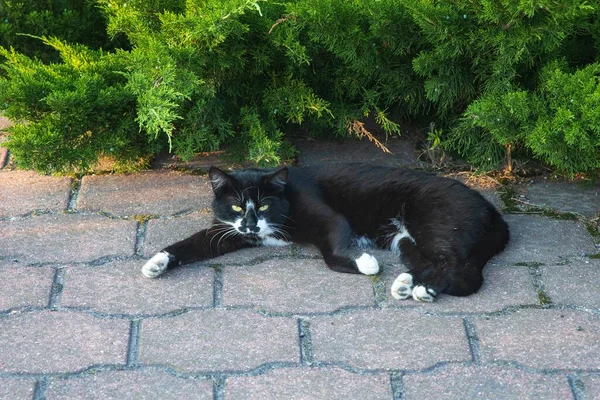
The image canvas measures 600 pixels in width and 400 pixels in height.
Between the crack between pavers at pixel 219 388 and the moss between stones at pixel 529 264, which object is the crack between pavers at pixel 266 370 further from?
the moss between stones at pixel 529 264

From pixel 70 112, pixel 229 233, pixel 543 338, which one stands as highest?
pixel 543 338

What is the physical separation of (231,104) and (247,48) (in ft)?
1.10

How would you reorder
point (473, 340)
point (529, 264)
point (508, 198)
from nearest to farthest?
1. point (473, 340)
2. point (529, 264)
3. point (508, 198)

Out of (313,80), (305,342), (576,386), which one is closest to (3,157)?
(313,80)

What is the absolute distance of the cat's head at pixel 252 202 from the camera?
11.8 ft

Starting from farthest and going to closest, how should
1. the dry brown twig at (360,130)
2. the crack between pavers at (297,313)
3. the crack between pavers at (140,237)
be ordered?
the dry brown twig at (360,130) → the crack between pavers at (140,237) → the crack between pavers at (297,313)

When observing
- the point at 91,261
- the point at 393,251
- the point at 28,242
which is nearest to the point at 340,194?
the point at 393,251

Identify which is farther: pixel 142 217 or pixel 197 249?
pixel 142 217

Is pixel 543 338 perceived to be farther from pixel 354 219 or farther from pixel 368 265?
pixel 354 219

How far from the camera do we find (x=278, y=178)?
363 cm

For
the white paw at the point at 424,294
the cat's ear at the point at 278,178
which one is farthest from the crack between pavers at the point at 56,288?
the white paw at the point at 424,294

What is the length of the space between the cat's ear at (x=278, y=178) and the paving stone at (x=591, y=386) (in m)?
1.52

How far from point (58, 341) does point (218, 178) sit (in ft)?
3.42

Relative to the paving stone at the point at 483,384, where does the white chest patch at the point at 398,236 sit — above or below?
below
